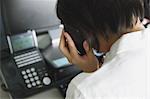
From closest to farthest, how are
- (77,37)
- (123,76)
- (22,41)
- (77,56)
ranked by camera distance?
(123,76)
(77,37)
(77,56)
(22,41)

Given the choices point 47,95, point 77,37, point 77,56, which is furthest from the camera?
point 47,95

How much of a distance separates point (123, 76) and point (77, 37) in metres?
0.23

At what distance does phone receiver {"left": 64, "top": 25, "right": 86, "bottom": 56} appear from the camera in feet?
2.44

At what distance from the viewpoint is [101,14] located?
657 millimetres

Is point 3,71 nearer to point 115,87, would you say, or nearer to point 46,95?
point 46,95

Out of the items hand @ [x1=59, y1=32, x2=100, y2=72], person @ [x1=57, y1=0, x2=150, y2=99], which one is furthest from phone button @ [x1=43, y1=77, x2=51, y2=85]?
person @ [x1=57, y1=0, x2=150, y2=99]

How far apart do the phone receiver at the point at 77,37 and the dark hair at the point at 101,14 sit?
4 cm

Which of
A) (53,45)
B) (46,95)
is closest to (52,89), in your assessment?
(46,95)

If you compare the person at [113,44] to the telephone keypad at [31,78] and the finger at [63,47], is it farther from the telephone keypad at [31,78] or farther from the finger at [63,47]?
the telephone keypad at [31,78]

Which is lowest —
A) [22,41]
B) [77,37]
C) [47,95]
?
[47,95]

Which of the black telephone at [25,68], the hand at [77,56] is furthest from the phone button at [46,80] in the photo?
the hand at [77,56]

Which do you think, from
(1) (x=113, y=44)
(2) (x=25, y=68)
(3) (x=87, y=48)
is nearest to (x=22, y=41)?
(2) (x=25, y=68)

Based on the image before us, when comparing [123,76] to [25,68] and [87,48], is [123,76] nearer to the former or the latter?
[87,48]

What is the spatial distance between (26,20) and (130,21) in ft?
1.77
